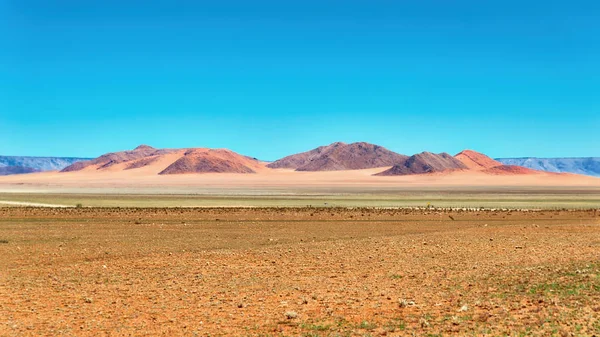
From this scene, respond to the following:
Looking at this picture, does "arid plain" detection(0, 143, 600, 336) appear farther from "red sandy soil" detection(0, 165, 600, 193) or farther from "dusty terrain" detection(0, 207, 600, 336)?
"red sandy soil" detection(0, 165, 600, 193)

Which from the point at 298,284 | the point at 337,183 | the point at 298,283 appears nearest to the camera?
the point at 298,284

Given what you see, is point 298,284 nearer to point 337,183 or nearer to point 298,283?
point 298,283

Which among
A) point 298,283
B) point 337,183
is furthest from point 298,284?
point 337,183

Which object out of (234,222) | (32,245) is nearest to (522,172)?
(234,222)

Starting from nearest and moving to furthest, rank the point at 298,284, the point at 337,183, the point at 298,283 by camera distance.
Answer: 1. the point at 298,284
2. the point at 298,283
3. the point at 337,183

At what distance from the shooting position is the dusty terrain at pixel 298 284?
11.0 metres

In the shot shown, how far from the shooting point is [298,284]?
14883 millimetres

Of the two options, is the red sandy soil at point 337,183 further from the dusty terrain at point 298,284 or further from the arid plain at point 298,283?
the dusty terrain at point 298,284

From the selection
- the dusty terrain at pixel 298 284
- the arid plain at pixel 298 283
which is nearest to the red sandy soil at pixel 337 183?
the arid plain at pixel 298 283

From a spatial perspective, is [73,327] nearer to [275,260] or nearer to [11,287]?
[11,287]

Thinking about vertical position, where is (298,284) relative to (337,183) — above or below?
below

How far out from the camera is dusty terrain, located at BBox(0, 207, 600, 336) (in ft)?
36.0

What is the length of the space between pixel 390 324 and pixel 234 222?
83.0 ft

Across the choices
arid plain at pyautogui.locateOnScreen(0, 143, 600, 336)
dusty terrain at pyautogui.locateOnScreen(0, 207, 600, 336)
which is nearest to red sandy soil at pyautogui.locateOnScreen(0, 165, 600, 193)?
arid plain at pyautogui.locateOnScreen(0, 143, 600, 336)
